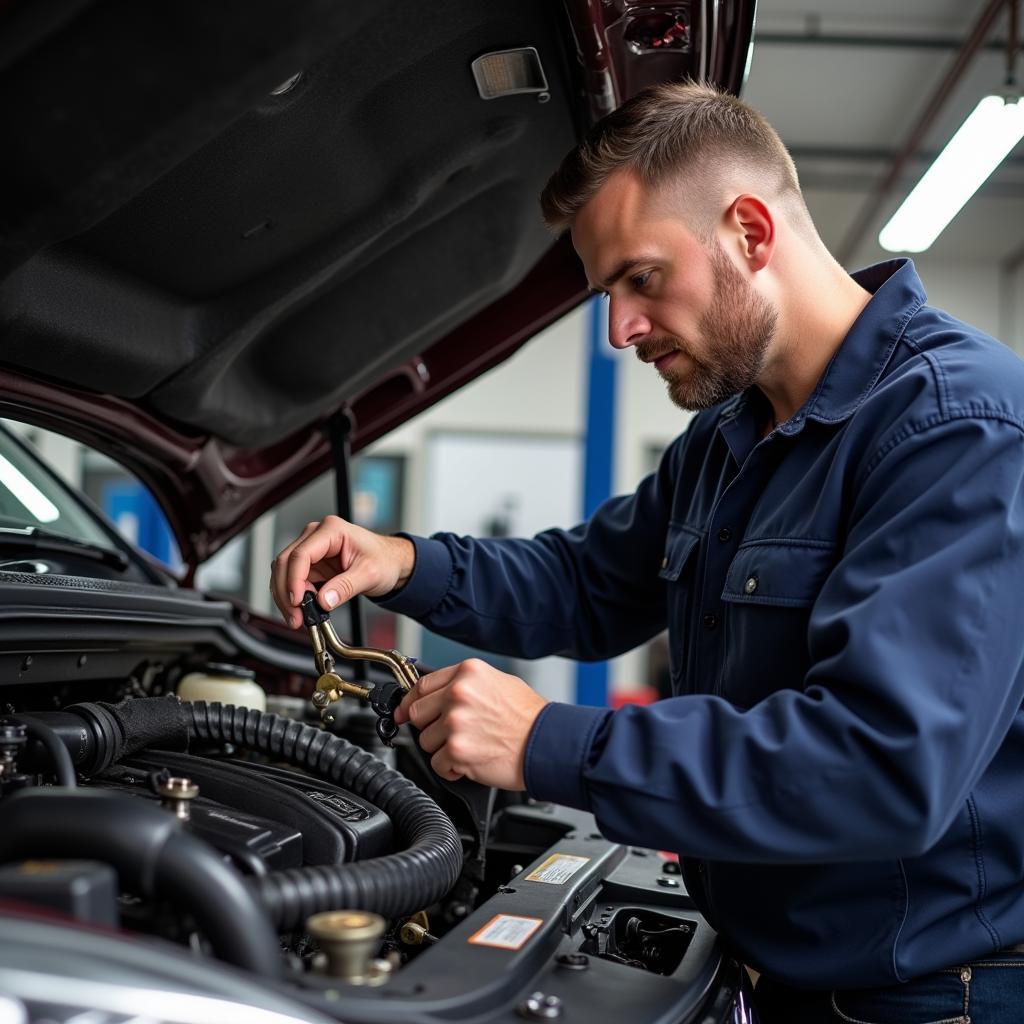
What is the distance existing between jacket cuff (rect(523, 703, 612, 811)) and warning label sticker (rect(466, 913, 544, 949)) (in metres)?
0.12

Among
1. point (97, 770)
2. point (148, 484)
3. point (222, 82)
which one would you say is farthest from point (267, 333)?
point (222, 82)

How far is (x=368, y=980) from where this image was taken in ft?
2.26

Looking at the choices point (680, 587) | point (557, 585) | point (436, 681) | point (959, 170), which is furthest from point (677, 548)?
point (959, 170)

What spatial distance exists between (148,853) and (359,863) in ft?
0.67

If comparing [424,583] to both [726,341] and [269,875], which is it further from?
[269,875]

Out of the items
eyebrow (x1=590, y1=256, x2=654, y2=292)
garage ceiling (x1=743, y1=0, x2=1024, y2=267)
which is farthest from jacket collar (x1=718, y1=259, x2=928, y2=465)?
garage ceiling (x1=743, y1=0, x2=1024, y2=267)

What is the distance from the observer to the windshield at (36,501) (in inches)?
57.4

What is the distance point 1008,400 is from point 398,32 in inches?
26.9

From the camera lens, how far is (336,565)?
1315mm

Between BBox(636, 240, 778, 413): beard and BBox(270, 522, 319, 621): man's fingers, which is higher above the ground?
BBox(636, 240, 778, 413): beard

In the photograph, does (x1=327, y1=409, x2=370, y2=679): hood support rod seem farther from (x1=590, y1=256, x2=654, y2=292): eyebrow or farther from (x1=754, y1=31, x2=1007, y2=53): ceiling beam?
(x1=754, y1=31, x2=1007, y2=53): ceiling beam

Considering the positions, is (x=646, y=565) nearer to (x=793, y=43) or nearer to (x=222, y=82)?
(x=222, y=82)

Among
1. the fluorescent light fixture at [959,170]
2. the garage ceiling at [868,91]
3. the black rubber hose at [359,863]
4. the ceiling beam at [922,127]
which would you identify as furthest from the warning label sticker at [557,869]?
the garage ceiling at [868,91]

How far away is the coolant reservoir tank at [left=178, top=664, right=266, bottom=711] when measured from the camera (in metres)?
1.42
